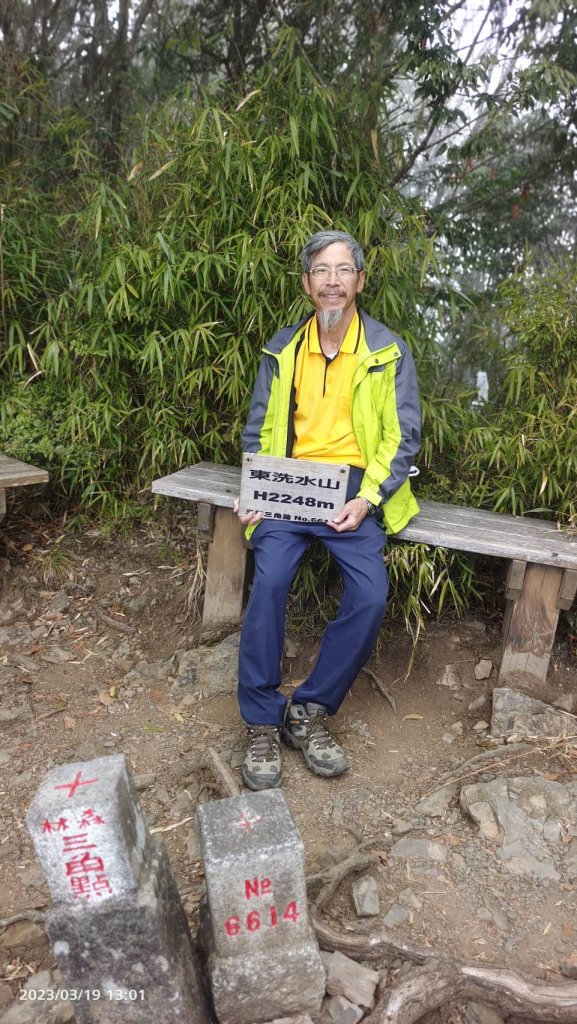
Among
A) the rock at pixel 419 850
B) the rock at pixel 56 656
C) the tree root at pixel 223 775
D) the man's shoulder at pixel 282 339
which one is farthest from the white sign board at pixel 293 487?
the rock at pixel 56 656

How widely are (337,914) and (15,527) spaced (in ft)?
9.44

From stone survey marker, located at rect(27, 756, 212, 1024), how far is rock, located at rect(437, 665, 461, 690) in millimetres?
1890

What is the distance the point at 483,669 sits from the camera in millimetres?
3336

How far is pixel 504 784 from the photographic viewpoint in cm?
268

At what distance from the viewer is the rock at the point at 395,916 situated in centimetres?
219

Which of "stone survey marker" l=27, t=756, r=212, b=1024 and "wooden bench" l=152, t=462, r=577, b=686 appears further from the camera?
"wooden bench" l=152, t=462, r=577, b=686

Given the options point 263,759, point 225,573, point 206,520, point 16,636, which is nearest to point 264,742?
point 263,759

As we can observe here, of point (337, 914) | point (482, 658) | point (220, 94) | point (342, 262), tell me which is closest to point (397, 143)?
point (220, 94)

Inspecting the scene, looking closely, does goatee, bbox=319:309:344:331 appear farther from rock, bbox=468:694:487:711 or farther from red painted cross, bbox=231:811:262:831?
red painted cross, bbox=231:811:262:831

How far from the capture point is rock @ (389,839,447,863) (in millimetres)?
2441

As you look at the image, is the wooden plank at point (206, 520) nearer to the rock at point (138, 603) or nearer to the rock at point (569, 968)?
the rock at point (138, 603)

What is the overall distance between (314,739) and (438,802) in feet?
1.67

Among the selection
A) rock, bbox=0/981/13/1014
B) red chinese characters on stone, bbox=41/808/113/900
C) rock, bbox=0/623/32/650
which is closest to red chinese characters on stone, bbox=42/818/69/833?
red chinese characters on stone, bbox=41/808/113/900

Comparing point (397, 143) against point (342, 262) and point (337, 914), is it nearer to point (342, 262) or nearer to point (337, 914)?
point (342, 262)
